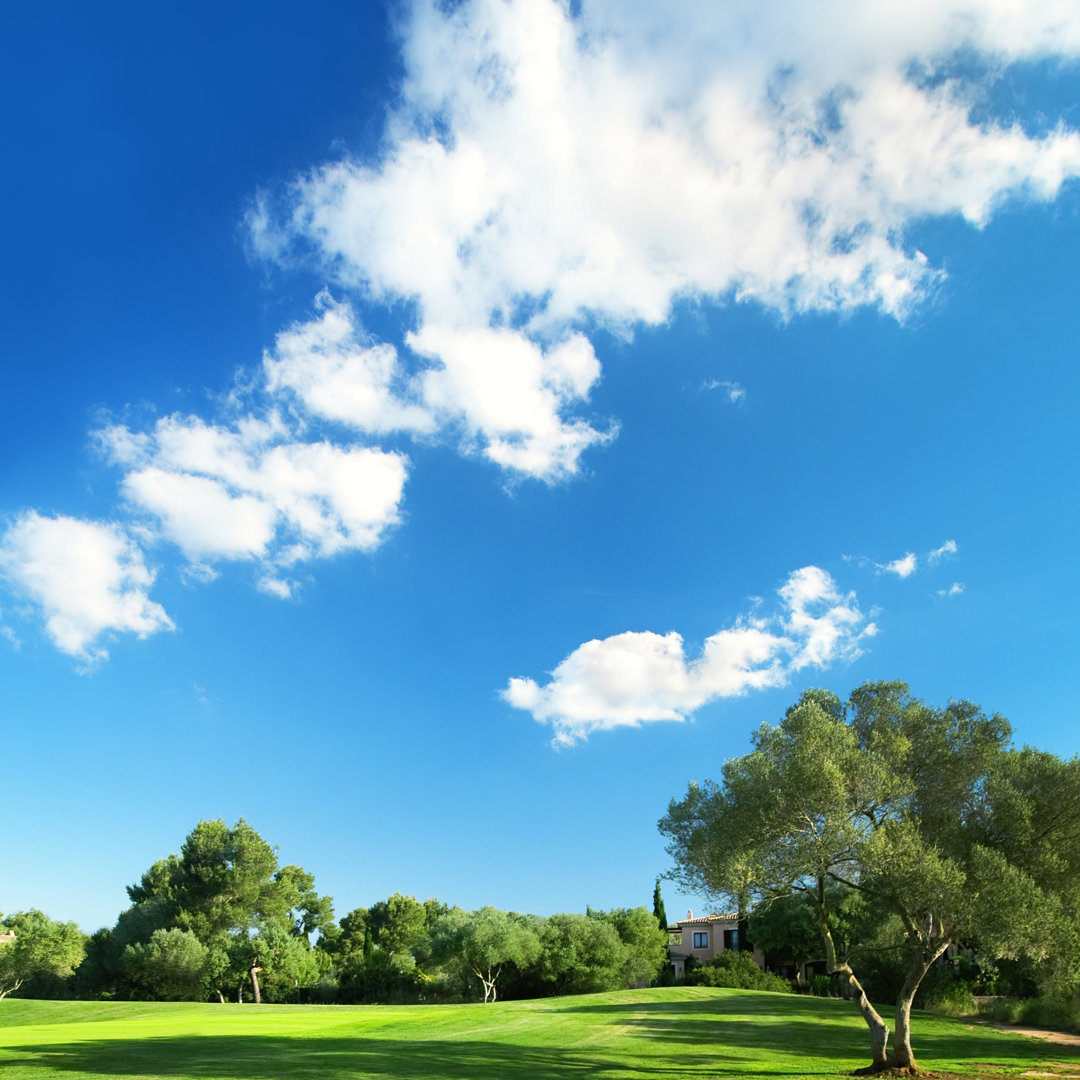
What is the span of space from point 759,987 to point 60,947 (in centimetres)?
5841

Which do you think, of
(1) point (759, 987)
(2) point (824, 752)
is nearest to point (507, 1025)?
(2) point (824, 752)

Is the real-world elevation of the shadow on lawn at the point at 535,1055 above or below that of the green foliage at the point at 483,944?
above

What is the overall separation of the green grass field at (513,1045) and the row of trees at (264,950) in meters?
20.9

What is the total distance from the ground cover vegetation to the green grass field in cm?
341

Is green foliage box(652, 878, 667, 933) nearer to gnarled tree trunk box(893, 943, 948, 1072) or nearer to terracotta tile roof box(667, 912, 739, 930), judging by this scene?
terracotta tile roof box(667, 912, 739, 930)

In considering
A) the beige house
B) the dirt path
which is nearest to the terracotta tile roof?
the beige house

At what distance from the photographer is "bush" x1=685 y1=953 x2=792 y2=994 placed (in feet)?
187

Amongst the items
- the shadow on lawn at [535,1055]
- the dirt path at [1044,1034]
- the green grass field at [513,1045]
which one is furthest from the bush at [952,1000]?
the shadow on lawn at [535,1055]

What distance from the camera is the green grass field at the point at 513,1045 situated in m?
19.9

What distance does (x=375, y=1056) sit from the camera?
23219mm

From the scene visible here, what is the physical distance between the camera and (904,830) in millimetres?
20297

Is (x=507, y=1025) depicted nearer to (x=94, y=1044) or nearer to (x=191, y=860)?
(x=94, y=1044)

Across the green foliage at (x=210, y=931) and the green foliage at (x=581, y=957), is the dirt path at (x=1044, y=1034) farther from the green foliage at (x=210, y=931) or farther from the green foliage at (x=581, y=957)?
the green foliage at (x=210, y=931)

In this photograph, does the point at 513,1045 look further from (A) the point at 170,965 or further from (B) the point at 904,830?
(A) the point at 170,965
